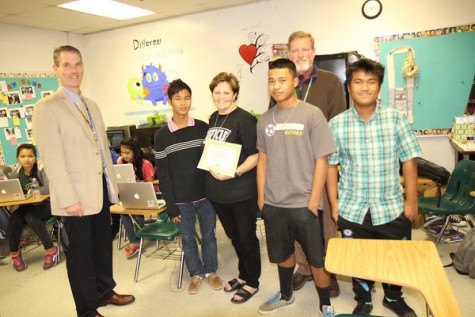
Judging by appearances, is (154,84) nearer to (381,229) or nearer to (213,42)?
(213,42)

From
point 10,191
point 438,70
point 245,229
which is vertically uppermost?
point 438,70

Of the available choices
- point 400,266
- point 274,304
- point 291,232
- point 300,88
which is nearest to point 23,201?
point 274,304

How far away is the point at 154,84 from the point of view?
19.5ft

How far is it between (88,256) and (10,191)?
197 cm

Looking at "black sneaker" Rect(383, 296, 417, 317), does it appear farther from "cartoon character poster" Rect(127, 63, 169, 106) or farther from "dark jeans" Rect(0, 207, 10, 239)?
"cartoon character poster" Rect(127, 63, 169, 106)

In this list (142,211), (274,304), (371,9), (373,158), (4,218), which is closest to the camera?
(373,158)

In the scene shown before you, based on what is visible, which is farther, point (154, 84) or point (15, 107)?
point (154, 84)

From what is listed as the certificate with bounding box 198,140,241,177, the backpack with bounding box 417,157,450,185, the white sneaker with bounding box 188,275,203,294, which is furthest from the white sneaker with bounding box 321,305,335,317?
the backpack with bounding box 417,157,450,185

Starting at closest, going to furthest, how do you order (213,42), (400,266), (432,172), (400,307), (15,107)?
(400,266)
(400,307)
(432,172)
(15,107)
(213,42)

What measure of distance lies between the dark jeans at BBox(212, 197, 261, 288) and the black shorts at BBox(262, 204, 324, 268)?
24 centimetres

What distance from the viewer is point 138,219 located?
12.6 ft

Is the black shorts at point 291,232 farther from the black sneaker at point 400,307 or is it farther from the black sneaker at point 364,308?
the black sneaker at point 400,307

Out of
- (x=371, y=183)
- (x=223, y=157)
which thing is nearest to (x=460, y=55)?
(x=371, y=183)

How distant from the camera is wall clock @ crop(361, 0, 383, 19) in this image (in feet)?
14.6
